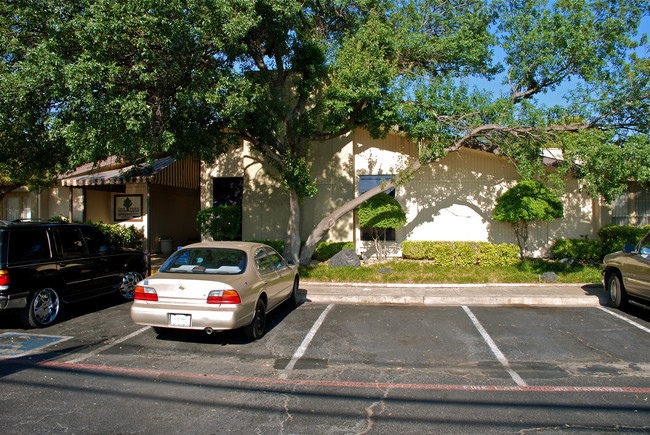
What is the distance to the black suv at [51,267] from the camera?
6.88m

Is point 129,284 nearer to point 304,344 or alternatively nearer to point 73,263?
point 73,263

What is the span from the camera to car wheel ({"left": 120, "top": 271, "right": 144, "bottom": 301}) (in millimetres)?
9445

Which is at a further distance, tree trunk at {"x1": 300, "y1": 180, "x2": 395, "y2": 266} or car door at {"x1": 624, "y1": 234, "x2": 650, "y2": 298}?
tree trunk at {"x1": 300, "y1": 180, "x2": 395, "y2": 266}

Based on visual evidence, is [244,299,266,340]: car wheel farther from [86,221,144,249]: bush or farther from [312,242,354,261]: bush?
[86,221,144,249]: bush

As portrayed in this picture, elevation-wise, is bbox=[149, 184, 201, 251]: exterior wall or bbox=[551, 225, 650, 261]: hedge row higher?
bbox=[149, 184, 201, 251]: exterior wall

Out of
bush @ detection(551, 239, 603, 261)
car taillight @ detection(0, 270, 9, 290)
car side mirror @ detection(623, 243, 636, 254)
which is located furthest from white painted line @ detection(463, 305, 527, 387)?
car taillight @ detection(0, 270, 9, 290)

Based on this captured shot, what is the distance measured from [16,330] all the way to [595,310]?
10729 millimetres

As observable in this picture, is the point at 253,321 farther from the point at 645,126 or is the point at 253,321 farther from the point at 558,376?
the point at 645,126

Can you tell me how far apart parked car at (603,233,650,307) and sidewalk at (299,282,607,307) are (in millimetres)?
539

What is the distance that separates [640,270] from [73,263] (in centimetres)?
1040

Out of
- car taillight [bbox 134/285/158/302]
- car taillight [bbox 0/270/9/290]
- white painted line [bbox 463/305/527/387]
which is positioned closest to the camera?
white painted line [bbox 463/305/527/387]

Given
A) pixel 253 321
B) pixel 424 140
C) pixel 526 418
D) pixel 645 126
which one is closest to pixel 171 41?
pixel 253 321

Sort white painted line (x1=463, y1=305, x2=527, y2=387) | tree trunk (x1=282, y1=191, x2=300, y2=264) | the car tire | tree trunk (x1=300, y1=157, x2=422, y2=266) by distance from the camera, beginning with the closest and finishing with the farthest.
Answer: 1. white painted line (x1=463, y1=305, x2=527, y2=387)
2. the car tire
3. tree trunk (x1=300, y1=157, x2=422, y2=266)
4. tree trunk (x1=282, y1=191, x2=300, y2=264)

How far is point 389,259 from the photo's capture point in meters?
14.4
